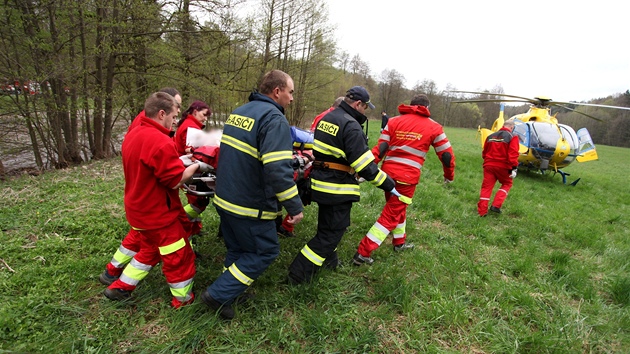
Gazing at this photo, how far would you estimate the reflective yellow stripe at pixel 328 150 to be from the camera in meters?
3.24

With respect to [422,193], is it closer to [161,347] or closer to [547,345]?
[547,345]

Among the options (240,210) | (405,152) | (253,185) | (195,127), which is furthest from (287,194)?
(405,152)

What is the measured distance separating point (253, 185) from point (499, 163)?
5672mm

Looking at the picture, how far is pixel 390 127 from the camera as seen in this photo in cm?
434

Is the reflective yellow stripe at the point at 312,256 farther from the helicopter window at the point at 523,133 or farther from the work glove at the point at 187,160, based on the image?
the helicopter window at the point at 523,133

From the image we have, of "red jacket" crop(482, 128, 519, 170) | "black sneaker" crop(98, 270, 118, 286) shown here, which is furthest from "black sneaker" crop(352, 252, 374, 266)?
"red jacket" crop(482, 128, 519, 170)

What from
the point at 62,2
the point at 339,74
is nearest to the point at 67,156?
the point at 62,2

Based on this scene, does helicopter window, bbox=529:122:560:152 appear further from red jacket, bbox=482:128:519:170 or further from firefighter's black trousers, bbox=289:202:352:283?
firefighter's black trousers, bbox=289:202:352:283

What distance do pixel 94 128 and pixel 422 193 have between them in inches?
416

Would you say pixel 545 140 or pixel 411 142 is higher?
pixel 411 142

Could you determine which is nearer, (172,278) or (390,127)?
(172,278)

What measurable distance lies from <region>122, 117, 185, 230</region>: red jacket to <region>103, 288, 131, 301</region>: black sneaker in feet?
2.18

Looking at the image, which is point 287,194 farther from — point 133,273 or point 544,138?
point 544,138

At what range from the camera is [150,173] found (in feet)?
8.38
